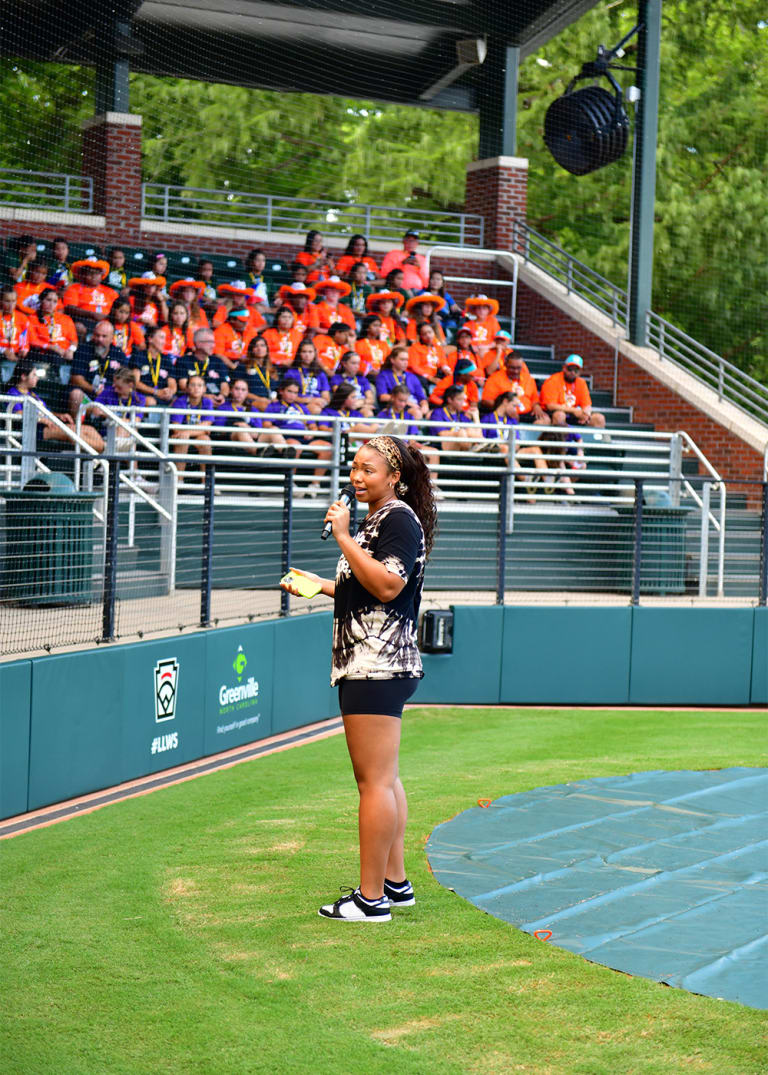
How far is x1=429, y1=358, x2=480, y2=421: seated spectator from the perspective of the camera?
15.3 meters

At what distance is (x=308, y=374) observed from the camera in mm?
14789

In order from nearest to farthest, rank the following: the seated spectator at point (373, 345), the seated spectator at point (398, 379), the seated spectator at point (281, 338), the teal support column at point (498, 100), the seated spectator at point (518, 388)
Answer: the seated spectator at point (398, 379) < the seated spectator at point (281, 338) < the seated spectator at point (518, 388) < the seated spectator at point (373, 345) < the teal support column at point (498, 100)

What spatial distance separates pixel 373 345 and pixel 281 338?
3.85 ft

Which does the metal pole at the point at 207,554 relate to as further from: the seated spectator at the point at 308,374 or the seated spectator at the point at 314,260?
the seated spectator at the point at 314,260

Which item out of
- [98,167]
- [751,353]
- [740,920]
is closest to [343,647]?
[740,920]

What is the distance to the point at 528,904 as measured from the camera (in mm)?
5566

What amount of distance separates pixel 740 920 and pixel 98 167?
1698 cm

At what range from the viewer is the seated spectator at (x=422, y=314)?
1698cm

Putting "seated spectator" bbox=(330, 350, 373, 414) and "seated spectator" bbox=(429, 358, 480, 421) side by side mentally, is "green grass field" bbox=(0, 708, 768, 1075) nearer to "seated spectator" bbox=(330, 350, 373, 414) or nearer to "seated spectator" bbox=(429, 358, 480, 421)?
"seated spectator" bbox=(330, 350, 373, 414)

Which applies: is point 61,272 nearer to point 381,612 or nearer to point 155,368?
point 155,368

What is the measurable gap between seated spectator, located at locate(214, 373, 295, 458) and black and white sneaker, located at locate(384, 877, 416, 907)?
7.73m

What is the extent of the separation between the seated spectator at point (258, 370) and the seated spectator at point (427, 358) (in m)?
2.12

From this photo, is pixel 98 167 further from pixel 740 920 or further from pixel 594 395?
pixel 740 920

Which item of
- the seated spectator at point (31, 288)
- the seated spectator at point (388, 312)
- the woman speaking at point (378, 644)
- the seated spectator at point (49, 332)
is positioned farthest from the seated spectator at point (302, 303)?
the woman speaking at point (378, 644)
